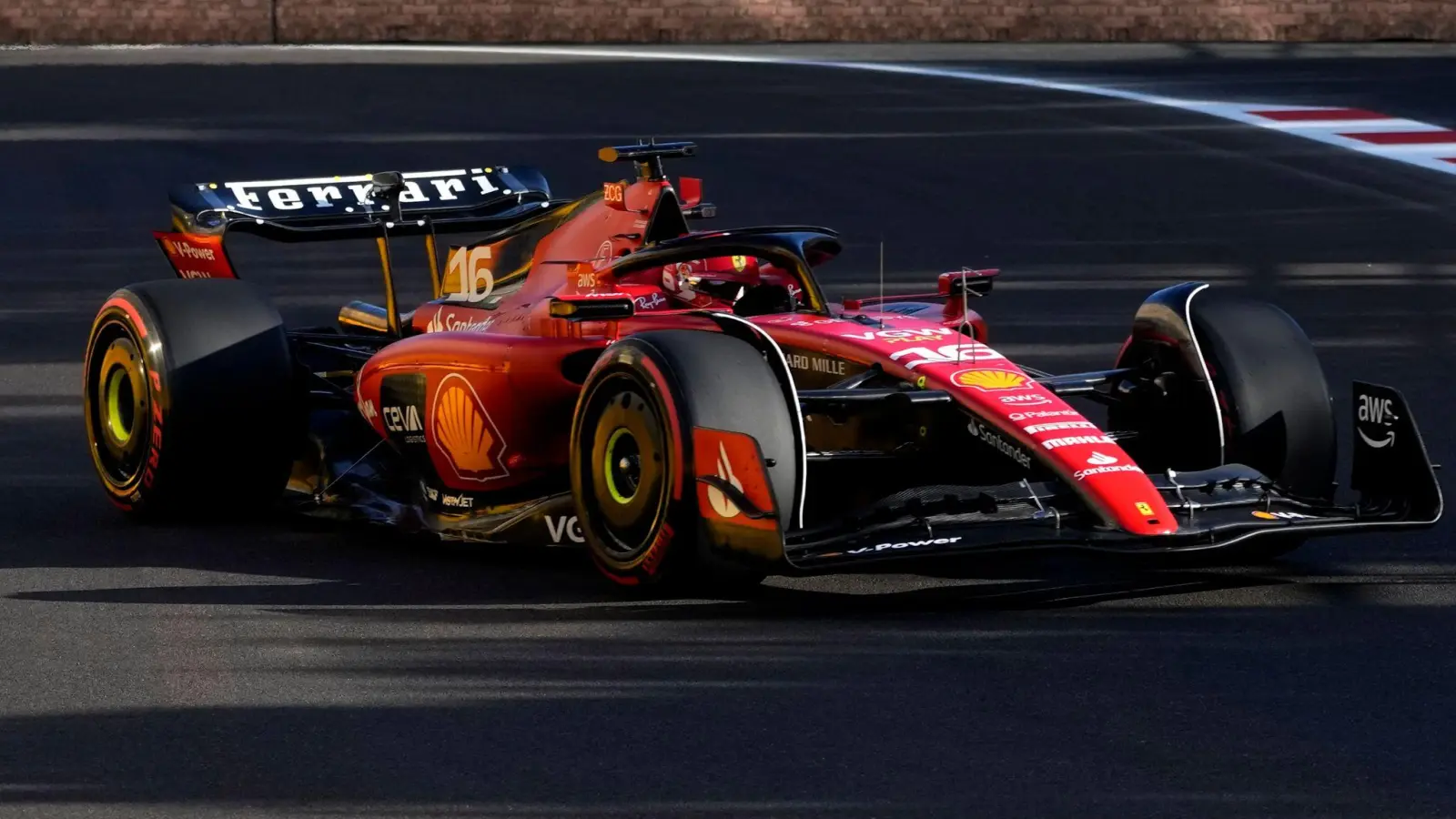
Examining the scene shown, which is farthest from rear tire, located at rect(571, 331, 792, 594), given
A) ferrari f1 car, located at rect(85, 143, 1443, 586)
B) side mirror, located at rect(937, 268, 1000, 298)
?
side mirror, located at rect(937, 268, 1000, 298)

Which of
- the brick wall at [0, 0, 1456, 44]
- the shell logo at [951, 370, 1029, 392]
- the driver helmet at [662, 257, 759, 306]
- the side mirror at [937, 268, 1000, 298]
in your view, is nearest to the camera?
the shell logo at [951, 370, 1029, 392]

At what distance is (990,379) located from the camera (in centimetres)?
656

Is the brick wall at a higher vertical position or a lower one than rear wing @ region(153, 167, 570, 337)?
lower

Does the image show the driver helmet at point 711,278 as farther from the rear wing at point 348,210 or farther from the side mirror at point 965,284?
the rear wing at point 348,210

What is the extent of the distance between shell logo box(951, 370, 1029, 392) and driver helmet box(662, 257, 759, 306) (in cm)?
104

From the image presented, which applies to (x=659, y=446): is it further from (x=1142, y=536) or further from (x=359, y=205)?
(x=359, y=205)

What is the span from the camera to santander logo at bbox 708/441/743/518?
6129mm

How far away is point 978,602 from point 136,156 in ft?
46.3

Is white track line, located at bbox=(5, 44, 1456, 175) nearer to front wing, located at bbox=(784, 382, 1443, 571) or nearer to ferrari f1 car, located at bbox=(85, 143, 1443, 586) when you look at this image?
ferrari f1 car, located at bbox=(85, 143, 1443, 586)

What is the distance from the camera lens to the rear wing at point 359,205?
8750 millimetres

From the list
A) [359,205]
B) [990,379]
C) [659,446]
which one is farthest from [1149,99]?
[659,446]

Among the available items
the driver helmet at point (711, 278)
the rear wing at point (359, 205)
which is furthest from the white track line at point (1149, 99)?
the driver helmet at point (711, 278)

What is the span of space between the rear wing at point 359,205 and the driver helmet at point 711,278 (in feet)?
4.98

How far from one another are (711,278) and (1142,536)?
1855 mm
